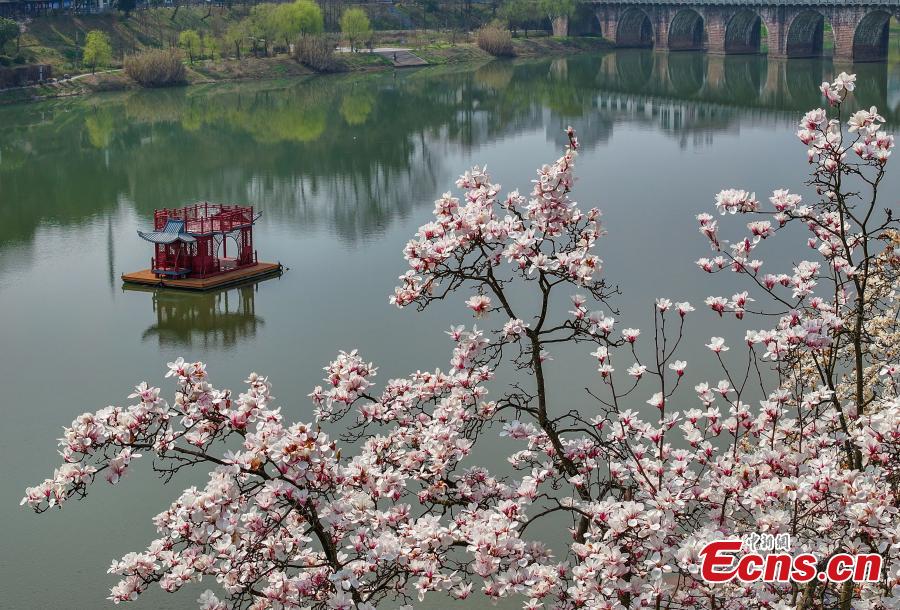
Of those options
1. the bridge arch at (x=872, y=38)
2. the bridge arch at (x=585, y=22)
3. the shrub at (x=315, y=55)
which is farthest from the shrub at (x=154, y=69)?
the bridge arch at (x=872, y=38)

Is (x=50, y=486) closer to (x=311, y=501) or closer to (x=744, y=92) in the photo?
(x=311, y=501)

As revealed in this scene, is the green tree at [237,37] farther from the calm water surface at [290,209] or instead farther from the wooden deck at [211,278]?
the wooden deck at [211,278]

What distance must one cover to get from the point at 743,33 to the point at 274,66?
119ft

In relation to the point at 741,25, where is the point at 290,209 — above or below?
below

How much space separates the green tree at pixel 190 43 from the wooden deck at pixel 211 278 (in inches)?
2079

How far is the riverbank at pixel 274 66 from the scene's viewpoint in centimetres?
6919

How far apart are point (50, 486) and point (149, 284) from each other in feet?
73.4

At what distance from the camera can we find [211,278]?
29062 mm

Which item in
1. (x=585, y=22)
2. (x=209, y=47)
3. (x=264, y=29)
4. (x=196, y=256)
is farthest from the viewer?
(x=585, y=22)

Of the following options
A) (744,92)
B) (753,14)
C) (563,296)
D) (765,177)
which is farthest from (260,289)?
(753,14)

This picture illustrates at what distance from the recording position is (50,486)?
7.58 meters

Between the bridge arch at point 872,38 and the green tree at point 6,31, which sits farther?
the bridge arch at point 872,38

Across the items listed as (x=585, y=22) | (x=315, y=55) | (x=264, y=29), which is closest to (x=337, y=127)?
(x=315, y=55)

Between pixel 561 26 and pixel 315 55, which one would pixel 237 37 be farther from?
pixel 561 26
